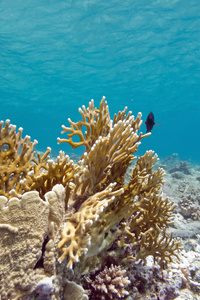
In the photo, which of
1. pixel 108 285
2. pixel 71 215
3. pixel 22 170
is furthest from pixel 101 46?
pixel 108 285

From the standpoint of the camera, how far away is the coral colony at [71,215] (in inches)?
65.2

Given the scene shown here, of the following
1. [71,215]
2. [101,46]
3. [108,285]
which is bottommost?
[108,285]

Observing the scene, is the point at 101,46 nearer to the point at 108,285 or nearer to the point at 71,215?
the point at 71,215

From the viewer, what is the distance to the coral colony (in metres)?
1.66

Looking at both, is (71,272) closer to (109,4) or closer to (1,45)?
(109,4)

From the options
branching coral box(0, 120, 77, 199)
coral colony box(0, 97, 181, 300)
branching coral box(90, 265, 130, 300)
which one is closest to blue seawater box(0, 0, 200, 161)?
coral colony box(0, 97, 181, 300)

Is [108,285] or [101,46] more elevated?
[101,46]

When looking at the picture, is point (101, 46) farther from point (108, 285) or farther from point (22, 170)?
point (108, 285)

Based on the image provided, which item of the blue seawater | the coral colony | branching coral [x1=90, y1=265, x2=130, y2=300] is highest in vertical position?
the blue seawater

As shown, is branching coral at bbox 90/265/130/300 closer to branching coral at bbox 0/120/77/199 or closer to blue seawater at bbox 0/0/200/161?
branching coral at bbox 0/120/77/199

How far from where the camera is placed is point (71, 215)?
2426 millimetres

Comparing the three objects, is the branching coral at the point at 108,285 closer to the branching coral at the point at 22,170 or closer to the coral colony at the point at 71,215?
the coral colony at the point at 71,215

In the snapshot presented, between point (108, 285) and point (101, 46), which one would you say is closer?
point (108, 285)

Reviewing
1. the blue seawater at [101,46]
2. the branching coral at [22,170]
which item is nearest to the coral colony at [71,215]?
the branching coral at [22,170]
